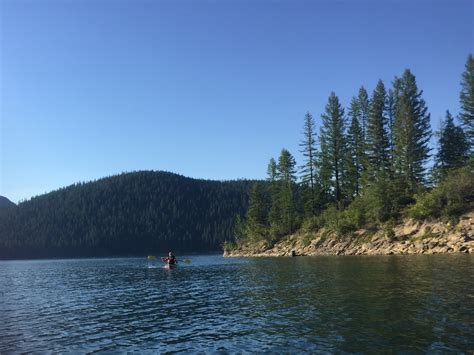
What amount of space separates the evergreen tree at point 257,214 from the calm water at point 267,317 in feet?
228

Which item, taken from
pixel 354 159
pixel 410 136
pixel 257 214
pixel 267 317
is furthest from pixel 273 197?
pixel 267 317

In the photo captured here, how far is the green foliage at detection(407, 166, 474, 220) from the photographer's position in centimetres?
6425

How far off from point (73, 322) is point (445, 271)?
98.5 feet

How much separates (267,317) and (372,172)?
69949mm

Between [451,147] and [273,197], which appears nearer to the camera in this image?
[451,147]

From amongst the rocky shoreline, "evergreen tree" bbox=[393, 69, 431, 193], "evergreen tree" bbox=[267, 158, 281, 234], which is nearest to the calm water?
the rocky shoreline

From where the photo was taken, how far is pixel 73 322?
2391 centimetres

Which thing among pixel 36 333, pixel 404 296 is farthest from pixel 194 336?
pixel 404 296

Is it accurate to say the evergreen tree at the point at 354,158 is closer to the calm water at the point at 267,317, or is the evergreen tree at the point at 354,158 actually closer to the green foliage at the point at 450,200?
the green foliage at the point at 450,200

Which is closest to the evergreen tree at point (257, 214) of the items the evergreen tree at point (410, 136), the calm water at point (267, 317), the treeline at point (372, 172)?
the treeline at point (372, 172)

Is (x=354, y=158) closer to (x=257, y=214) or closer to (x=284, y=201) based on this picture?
(x=284, y=201)

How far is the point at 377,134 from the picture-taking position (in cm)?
9150

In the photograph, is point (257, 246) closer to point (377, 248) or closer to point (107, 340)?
point (377, 248)

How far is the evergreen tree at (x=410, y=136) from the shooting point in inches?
3196
